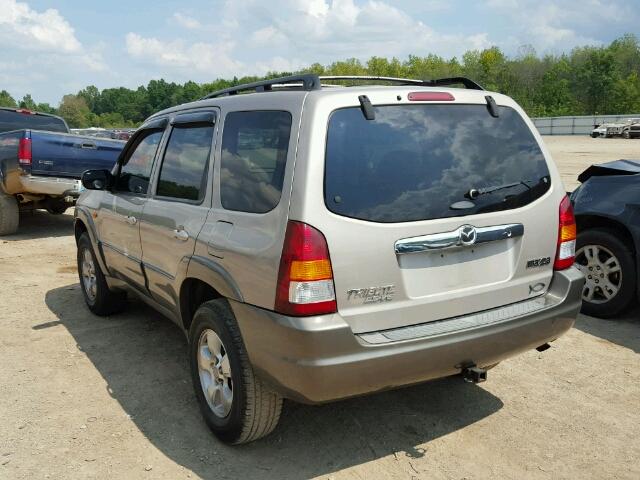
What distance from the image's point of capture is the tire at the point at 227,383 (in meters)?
2.94

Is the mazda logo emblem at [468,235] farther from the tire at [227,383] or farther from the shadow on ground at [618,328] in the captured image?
the shadow on ground at [618,328]

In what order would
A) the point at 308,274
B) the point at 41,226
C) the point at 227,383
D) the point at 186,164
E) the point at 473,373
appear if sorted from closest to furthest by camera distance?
the point at 308,274 → the point at 473,373 → the point at 227,383 → the point at 186,164 → the point at 41,226

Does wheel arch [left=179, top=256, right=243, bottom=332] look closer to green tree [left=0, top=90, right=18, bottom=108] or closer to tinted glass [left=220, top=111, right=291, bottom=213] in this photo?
tinted glass [left=220, top=111, right=291, bottom=213]

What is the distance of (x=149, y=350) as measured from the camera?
15.3ft

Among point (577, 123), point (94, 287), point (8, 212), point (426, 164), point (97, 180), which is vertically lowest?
point (94, 287)

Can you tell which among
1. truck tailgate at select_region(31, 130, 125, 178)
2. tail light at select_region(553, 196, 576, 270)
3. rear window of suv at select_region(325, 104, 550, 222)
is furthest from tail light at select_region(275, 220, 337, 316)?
truck tailgate at select_region(31, 130, 125, 178)

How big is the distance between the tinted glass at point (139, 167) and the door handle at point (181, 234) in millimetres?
793

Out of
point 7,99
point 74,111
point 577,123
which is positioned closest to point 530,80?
point 577,123

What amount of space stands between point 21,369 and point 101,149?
5.74 m

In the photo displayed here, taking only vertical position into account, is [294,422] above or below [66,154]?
below

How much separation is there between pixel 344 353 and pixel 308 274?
0.38 meters

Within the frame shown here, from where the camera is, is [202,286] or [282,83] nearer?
[282,83]

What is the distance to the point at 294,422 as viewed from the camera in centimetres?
349

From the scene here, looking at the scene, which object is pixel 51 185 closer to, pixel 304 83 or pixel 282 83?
pixel 282 83
